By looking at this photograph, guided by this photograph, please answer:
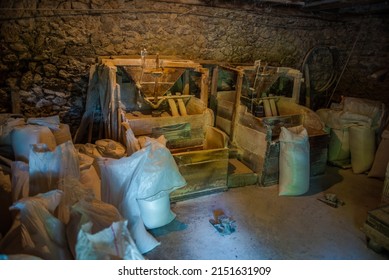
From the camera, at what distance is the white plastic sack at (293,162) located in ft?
11.3

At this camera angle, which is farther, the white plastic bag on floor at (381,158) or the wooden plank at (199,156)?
the white plastic bag on floor at (381,158)

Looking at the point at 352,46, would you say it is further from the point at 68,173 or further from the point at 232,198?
the point at 68,173

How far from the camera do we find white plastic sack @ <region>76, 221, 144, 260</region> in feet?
4.78

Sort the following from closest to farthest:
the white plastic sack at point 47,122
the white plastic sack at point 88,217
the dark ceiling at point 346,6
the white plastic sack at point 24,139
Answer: the white plastic sack at point 88,217 → the white plastic sack at point 24,139 → the white plastic sack at point 47,122 → the dark ceiling at point 346,6

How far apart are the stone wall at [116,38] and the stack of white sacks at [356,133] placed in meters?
1.51

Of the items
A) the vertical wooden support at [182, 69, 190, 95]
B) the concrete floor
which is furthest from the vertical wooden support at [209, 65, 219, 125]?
the concrete floor

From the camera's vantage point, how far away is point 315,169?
3984mm

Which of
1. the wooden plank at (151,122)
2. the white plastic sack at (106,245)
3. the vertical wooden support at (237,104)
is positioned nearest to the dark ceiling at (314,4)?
the vertical wooden support at (237,104)

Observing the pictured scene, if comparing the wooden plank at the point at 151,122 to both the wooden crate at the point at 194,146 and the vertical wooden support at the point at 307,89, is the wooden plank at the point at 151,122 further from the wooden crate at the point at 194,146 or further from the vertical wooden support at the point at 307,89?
the vertical wooden support at the point at 307,89

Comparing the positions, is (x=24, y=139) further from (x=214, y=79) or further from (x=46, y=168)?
(x=214, y=79)

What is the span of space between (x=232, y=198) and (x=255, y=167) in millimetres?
571

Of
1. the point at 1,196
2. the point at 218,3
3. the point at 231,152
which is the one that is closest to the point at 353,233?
the point at 231,152

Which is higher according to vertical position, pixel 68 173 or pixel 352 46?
pixel 352 46
